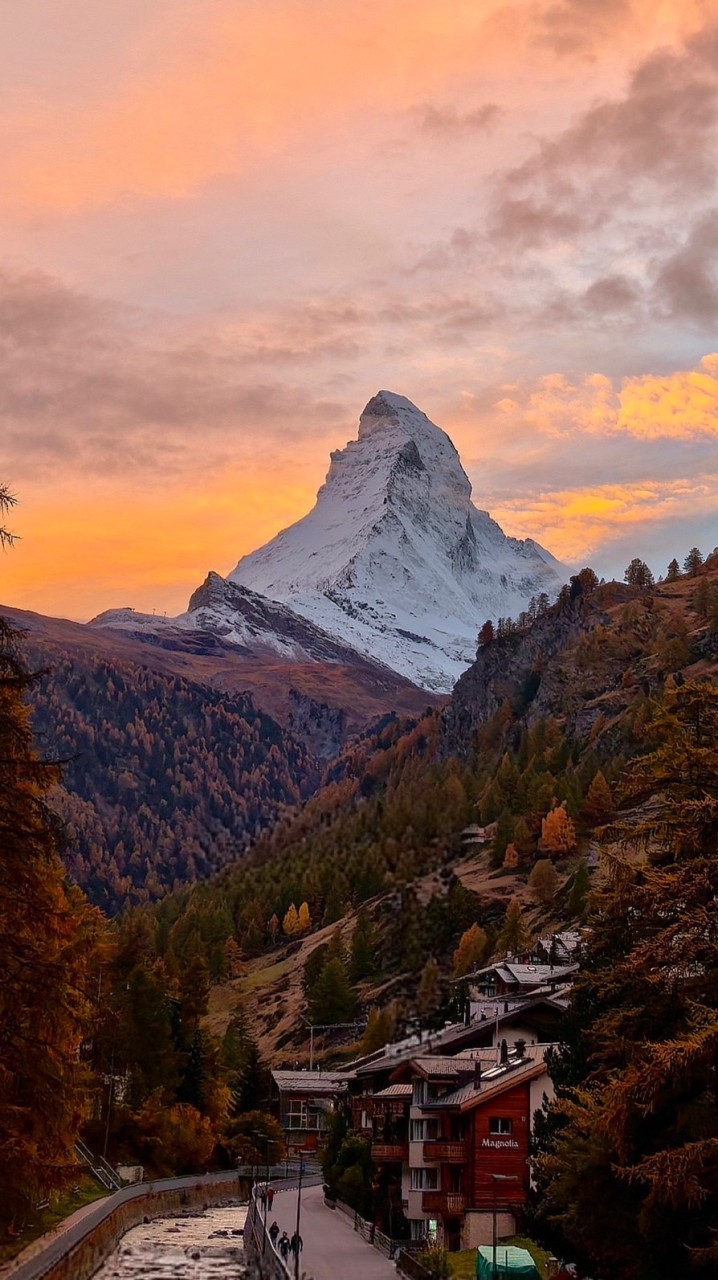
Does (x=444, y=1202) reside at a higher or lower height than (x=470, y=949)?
lower

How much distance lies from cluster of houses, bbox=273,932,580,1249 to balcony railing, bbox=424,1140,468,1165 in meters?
0.04

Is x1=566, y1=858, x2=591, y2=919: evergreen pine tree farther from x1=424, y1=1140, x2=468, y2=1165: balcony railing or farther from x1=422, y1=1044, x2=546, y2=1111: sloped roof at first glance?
x1=424, y1=1140, x2=468, y2=1165: balcony railing

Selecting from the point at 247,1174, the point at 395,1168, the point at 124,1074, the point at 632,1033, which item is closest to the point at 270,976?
the point at 247,1174

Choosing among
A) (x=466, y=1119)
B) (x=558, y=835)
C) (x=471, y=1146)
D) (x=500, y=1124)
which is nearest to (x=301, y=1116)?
(x=558, y=835)

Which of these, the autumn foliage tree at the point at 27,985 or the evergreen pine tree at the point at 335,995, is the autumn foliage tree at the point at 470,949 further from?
the autumn foliage tree at the point at 27,985

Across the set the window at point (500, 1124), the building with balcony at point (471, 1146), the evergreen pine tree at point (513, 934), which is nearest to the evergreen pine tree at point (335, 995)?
the evergreen pine tree at point (513, 934)

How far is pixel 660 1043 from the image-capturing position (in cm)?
2905

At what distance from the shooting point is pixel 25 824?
32.3 metres

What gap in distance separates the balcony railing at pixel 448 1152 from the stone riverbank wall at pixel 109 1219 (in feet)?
50.8

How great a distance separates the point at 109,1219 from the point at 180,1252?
6.34 metres

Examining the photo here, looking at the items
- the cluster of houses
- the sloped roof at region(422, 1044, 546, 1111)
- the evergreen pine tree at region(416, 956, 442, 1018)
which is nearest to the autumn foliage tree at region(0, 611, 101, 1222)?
the evergreen pine tree at region(416, 956, 442, 1018)

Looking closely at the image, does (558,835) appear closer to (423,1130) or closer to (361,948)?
(361,948)

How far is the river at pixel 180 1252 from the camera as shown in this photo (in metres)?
65.8

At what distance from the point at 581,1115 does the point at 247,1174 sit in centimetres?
8490
